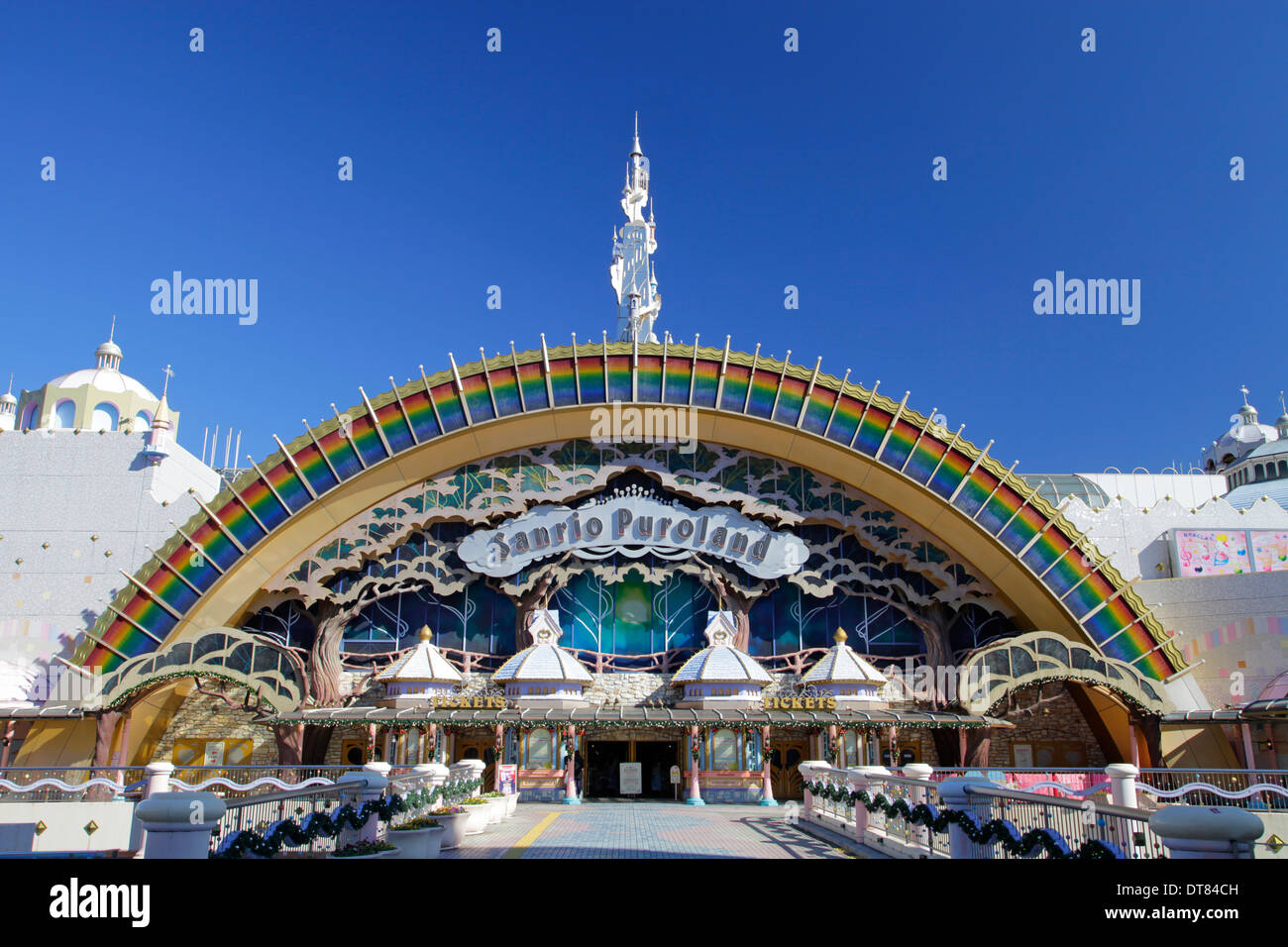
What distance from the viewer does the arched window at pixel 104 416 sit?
48.1 m

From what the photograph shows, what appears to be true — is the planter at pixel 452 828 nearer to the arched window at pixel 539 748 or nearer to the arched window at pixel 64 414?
the arched window at pixel 539 748

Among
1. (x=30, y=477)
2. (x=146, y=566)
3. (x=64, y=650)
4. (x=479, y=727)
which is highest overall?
(x=30, y=477)

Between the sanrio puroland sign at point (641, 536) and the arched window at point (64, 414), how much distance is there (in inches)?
1059

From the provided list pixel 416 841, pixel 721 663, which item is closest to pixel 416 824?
pixel 416 841

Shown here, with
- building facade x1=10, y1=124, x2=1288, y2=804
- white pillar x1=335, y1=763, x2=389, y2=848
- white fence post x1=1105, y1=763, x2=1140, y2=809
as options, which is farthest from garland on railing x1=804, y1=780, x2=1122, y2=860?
building facade x1=10, y1=124, x2=1288, y2=804

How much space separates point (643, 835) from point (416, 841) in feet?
20.4

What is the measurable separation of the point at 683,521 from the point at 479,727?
33.0 feet

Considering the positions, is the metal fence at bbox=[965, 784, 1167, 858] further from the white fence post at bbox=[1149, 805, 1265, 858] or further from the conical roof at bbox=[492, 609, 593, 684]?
the conical roof at bbox=[492, 609, 593, 684]

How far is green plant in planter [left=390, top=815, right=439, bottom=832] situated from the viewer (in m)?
16.0

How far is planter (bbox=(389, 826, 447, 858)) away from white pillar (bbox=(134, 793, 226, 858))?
→ 5452 mm
